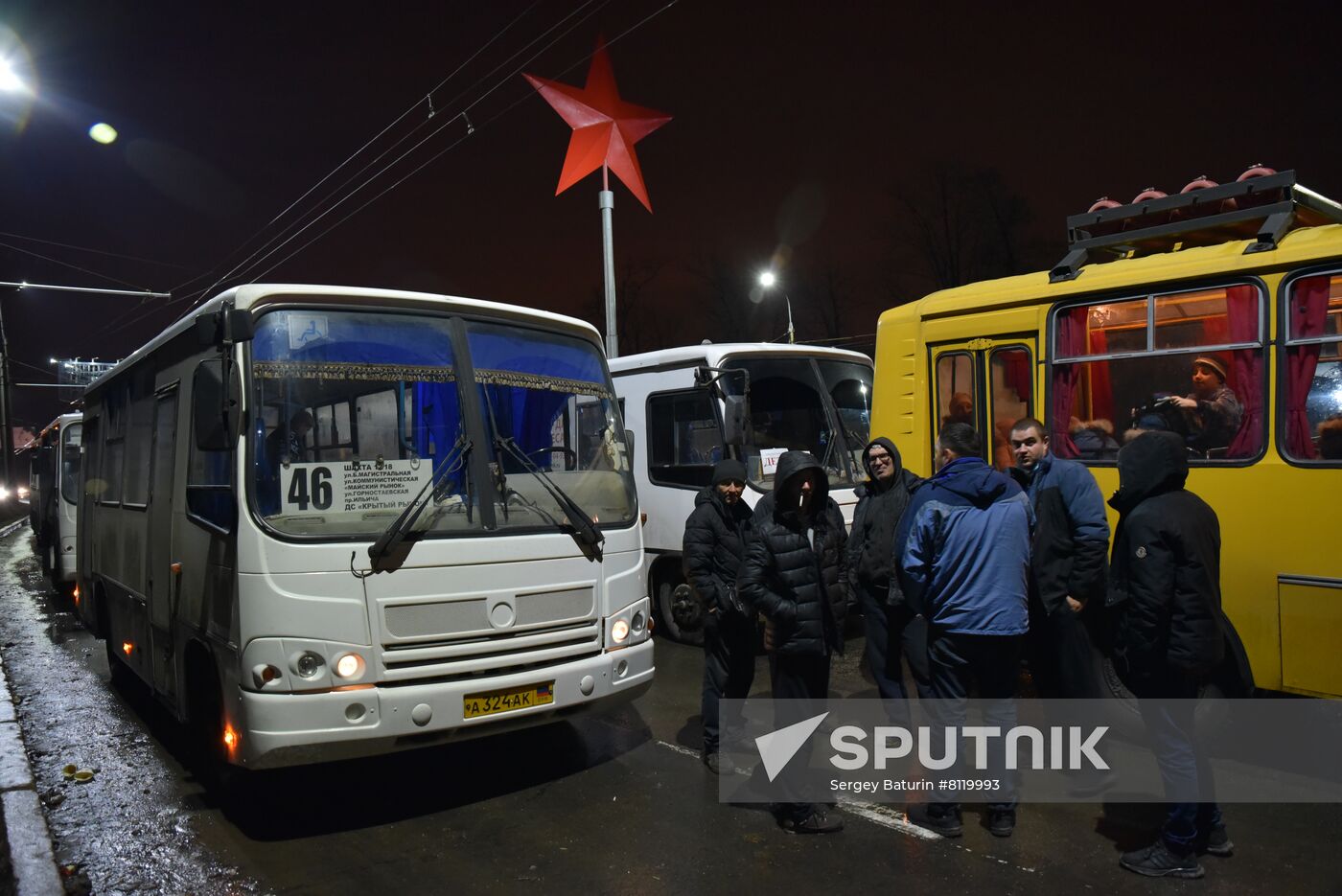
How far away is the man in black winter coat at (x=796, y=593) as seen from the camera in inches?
190

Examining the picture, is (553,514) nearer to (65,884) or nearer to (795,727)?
(795,727)

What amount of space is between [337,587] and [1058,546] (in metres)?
3.79

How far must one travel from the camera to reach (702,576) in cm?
558

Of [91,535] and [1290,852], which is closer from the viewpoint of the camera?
[1290,852]

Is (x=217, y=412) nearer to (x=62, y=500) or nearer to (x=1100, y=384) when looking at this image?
(x=1100, y=384)

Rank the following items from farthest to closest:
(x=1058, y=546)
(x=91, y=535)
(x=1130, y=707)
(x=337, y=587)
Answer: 1. (x=91, y=535)
2. (x=1130, y=707)
3. (x=1058, y=546)
4. (x=337, y=587)

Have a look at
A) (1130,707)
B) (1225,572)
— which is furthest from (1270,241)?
(1130,707)

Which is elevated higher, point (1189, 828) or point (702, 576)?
point (702, 576)

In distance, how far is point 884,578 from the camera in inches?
227

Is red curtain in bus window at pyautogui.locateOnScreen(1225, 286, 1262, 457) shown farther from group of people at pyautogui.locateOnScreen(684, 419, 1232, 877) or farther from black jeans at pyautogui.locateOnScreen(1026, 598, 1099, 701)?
black jeans at pyautogui.locateOnScreen(1026, 598, 1099, 701)

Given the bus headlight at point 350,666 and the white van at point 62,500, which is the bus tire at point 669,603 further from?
the white van at point 62,500

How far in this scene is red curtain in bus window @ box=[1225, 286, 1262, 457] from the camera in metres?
5.77

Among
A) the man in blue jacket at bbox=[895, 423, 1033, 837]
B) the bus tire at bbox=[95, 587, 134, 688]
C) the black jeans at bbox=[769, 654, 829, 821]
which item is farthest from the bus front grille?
the bus tire at bbox=[95, 587, 134, 688]

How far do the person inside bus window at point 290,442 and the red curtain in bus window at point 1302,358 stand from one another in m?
5.57
